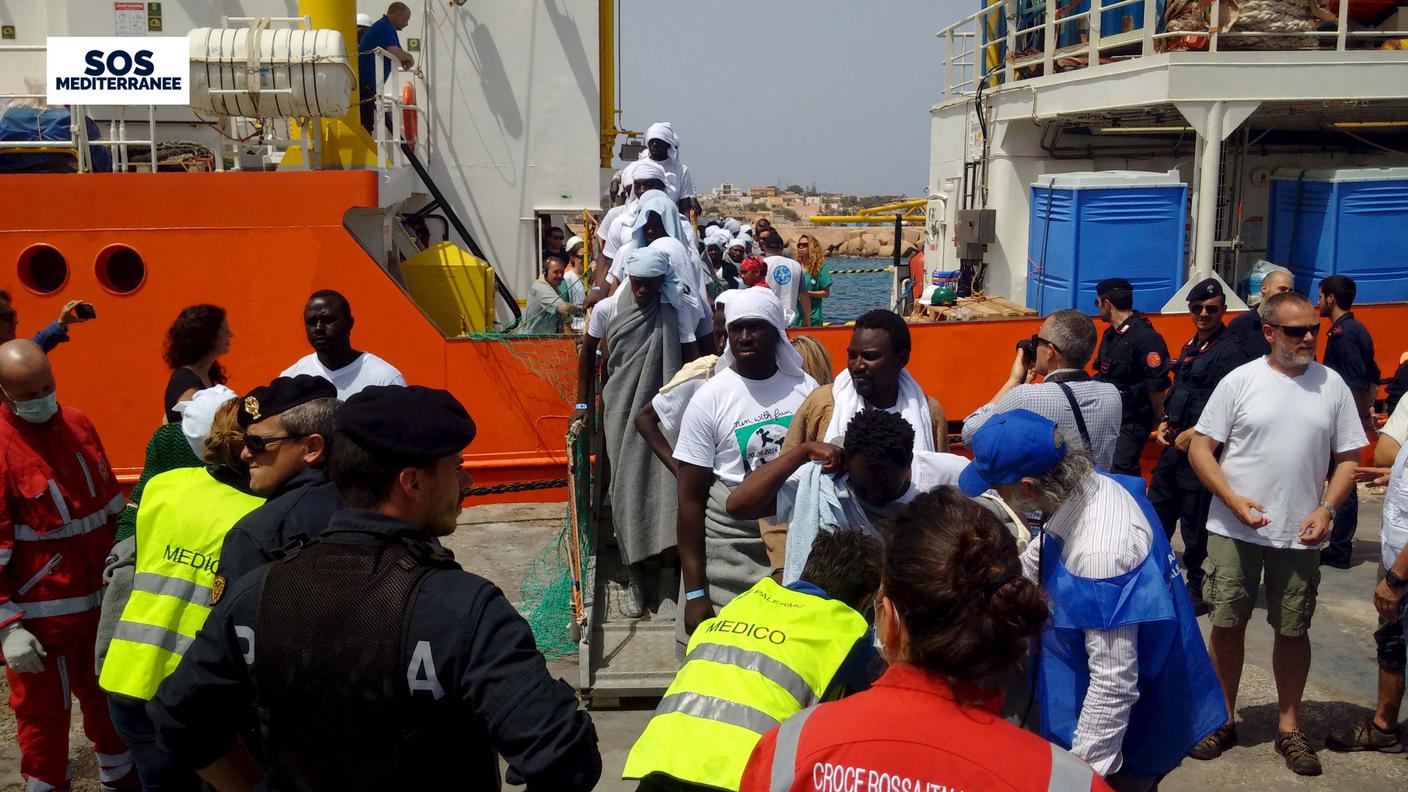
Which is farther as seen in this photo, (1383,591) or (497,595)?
(1383,591)

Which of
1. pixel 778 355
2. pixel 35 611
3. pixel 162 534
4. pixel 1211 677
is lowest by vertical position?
pixel 35 611

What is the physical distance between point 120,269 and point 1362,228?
9.72m

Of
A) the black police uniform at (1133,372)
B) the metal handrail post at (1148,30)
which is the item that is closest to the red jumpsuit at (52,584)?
the black police uniform at (1133,372)

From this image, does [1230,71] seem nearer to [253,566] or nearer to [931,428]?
[931,428]

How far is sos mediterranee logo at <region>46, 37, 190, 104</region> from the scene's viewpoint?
7.39 metres

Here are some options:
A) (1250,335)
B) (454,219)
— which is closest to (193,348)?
(1250,335)

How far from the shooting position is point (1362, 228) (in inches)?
377

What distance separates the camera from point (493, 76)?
1059cm

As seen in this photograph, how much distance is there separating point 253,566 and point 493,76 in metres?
8.63

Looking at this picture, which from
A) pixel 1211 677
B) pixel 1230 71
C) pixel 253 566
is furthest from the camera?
pixel 1230 71

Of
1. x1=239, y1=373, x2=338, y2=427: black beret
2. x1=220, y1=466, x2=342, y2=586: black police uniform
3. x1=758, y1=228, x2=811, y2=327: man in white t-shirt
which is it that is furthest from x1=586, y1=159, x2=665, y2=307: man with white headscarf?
x1=220, y1=466, x2=342, y2=586: black police uniform

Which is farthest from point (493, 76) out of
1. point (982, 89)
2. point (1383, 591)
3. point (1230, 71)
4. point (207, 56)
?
point (1383, 591)

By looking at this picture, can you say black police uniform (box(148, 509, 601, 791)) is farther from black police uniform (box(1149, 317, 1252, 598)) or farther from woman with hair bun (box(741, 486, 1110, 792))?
Result: black police uniform (box(1149, 317, 1252, 598))

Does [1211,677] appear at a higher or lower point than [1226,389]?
lower
